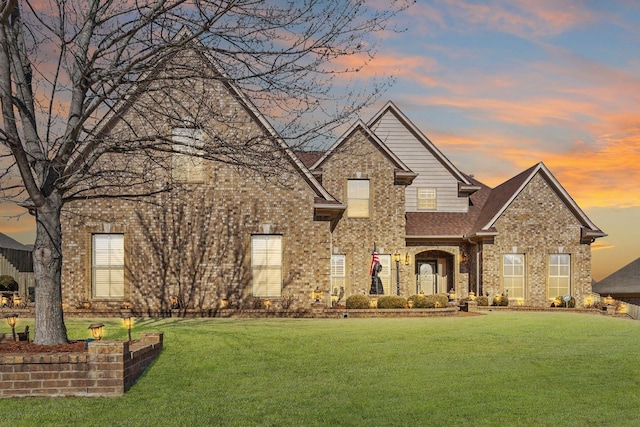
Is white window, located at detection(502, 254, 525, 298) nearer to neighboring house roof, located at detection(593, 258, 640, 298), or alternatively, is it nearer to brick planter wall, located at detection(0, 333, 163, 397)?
neighboring house roof, located at detection(593, 258, 640, 298)

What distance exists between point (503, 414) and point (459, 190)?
25233mm

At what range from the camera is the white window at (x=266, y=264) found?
2181 cm

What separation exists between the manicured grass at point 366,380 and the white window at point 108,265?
20.2 ft

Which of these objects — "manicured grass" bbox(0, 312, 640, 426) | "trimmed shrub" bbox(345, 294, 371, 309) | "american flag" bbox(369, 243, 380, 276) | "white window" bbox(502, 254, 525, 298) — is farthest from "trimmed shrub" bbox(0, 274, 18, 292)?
"white window" bbox(502, 254, 525, 298)

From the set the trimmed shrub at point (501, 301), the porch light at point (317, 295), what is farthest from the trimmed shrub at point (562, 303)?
the porch light at point (317, 295)

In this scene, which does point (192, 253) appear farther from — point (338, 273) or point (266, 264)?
point (338, 273)

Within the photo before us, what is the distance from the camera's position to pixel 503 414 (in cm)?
863

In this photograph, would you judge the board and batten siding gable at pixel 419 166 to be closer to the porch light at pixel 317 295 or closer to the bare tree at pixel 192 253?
the porch light at pixel 317 295

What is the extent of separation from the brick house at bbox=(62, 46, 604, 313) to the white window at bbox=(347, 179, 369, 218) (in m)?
0.05

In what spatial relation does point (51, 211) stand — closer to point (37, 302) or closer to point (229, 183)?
point (37, 302)

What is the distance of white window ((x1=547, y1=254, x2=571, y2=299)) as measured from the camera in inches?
1184

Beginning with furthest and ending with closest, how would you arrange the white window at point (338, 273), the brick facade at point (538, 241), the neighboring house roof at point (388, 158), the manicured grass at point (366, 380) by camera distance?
1. the brick facade at point (538, 241)
2. the white window at point (338, 273)
3. the neighboring house roof at point (388, 158)
4. the manicured grass at point (366, 380)

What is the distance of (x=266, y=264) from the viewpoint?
2188cm

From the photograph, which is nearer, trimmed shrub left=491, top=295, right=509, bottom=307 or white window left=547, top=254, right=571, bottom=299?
trimmed shrub left=491, top=295, right=509, bottom=307
